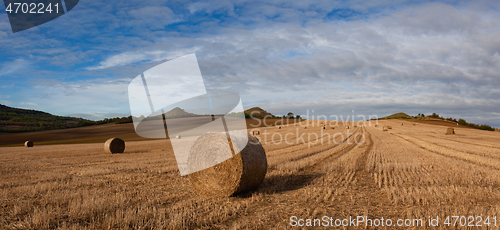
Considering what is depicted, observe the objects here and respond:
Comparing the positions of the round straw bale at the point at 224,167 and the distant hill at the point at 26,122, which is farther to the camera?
the distant hill at the point at 26,122

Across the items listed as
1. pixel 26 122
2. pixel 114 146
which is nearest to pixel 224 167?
pixel 114 146

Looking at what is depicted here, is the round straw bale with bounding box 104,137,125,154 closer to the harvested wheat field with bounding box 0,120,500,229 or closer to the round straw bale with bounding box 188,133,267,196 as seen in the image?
the harvested wheat field with bounding box 0,120,500,229

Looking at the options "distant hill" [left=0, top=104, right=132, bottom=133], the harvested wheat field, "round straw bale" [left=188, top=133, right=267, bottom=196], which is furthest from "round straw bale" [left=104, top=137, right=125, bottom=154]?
"distant hill" [left=0, top=104, right=132, bottom=133]

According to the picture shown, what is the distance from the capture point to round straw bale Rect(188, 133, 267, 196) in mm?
6344

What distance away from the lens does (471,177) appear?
316 inches

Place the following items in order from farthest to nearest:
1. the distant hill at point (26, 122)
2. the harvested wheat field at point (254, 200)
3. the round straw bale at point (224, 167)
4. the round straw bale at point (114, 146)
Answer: the distant hill at point (26, 122) < the round straw bale at point (114, 146) < the round straw bale at point (224, 167) < the harvested wheat field at point (254, 200)

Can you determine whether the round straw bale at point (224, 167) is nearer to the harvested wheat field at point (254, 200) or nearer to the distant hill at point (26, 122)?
the harvested wheat field at point (254, 200)

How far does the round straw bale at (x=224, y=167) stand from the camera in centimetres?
634

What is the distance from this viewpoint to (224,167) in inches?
256

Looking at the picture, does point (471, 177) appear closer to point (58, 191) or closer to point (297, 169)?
point (297, 169)

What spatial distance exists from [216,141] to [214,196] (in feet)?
4.71

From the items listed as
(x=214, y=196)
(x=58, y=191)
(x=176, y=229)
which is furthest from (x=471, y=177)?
(x=58, y=191)

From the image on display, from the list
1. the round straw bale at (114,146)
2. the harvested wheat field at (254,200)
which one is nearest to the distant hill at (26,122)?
the round straw bale at (114,146)

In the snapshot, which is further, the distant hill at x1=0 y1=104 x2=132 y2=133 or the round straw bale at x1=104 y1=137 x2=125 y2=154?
the distant hill at x1=0 y1=104 x2=132 y2=133
